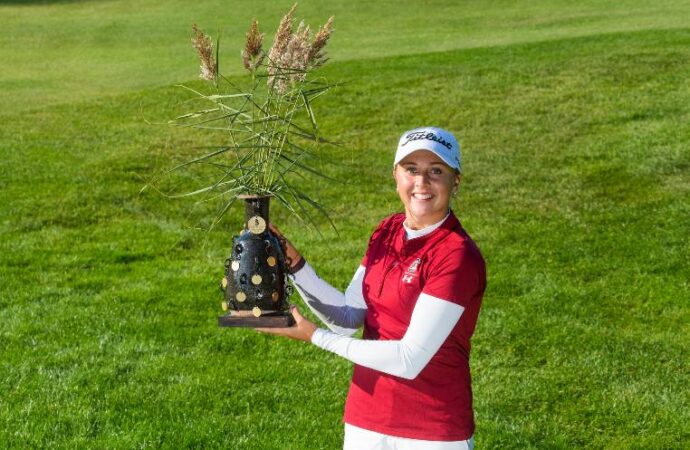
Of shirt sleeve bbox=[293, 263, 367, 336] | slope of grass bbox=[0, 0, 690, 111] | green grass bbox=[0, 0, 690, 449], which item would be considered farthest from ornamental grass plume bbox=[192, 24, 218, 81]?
slope of grass bbox=[0, 0, 690, 111]

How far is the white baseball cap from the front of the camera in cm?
414

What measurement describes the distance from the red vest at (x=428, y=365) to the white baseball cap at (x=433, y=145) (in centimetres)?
28

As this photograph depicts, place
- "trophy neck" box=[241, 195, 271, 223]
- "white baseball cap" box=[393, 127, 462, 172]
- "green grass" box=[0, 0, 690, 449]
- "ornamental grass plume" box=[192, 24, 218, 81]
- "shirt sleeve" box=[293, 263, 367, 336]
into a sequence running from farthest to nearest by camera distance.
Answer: "green grass" box=[0, 0, 690, 449] < "shirt sleeve" box=[293, 263, 367, 336] < "trophy neck" box=[241, 195, 271, 223] < "ornamental grass plume" box=[192, 24, 218, 81] < "white baseball cap" box=[393, 127, 462, 172]

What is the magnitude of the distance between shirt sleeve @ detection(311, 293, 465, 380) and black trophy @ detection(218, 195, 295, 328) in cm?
39

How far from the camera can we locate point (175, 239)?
12781mm

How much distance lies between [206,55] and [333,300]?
127cm

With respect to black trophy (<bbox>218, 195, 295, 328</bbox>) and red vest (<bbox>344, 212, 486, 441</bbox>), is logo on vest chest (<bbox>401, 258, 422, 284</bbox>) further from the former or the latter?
black trophy (<bbox>218, 195, 295, 328</bbox>)

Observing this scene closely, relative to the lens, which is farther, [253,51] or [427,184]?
[253,51]

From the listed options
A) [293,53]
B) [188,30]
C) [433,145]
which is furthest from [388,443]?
[188,30]

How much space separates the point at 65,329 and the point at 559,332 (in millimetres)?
4577

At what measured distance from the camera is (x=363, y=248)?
12430 millimetres

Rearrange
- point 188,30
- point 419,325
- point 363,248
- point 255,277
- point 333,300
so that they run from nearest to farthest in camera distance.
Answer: point 419,325 → point 255,277 → point 333,300 → point 363,248 → point 188,30

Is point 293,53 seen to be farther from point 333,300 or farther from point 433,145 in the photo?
point 333,300

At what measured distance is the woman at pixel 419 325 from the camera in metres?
4.06
